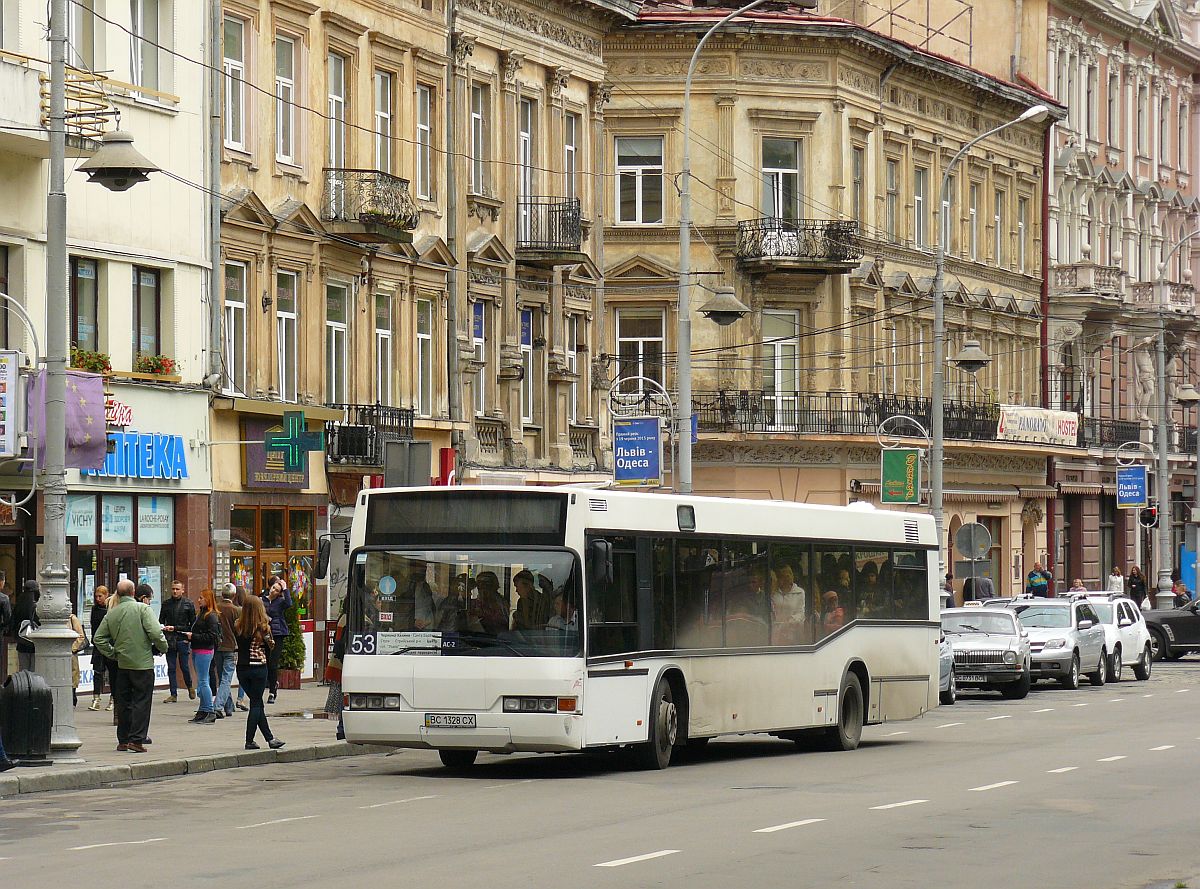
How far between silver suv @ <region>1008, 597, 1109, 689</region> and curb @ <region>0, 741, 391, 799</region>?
55.8ft

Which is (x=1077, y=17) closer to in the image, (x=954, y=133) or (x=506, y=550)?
→ (x=954, y=133)

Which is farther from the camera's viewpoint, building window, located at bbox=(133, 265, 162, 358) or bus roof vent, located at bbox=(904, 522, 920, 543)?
building window, located at bbox=(133, 265, 162, 358)

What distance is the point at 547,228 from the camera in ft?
144

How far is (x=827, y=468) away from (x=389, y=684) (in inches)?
1323

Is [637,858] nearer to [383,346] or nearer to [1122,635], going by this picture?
[383,346]

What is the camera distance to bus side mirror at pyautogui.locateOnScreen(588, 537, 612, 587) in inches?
832

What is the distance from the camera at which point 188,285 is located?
110 feet

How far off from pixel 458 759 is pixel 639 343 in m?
30.0

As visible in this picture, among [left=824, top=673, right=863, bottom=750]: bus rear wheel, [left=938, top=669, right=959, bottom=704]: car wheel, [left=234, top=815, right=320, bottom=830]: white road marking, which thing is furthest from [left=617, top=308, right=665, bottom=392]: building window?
[left=234, top=815, right=320, bottom=830]: white road marking

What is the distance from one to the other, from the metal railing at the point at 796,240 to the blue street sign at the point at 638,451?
1563 centimetres

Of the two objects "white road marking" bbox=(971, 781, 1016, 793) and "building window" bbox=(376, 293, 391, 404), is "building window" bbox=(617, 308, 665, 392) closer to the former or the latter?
"building window" bbox=(376, 293, 391, 404)

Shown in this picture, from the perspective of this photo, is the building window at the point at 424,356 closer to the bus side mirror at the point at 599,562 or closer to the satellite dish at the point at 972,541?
the satellite dish at the point at 972,541

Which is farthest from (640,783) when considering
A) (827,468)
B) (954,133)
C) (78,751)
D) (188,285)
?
(954,133)

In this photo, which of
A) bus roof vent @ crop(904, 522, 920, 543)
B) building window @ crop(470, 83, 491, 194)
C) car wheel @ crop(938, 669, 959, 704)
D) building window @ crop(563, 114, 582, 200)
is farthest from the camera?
building window @ crop(563, 114, 582, 200)
